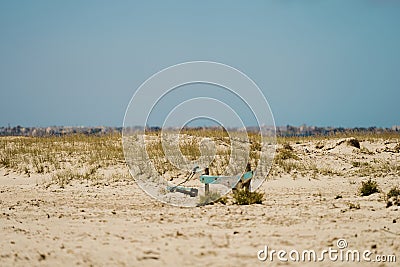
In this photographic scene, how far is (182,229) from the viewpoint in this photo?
7.83 m

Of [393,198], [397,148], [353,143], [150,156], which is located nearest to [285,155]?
[353,143]

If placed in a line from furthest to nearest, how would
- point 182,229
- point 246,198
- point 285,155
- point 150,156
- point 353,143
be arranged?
1. point 353,143
2. point 285,155
3. point 150,156
4. point 246,198
5. point 182,229

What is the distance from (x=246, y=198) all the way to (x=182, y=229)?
2.87 metres

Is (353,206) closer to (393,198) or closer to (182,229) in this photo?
(393,198)

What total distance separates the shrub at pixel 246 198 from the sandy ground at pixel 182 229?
22cm

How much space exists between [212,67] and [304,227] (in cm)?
489

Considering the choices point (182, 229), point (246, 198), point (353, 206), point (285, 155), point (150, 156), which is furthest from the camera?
point (285, 155)

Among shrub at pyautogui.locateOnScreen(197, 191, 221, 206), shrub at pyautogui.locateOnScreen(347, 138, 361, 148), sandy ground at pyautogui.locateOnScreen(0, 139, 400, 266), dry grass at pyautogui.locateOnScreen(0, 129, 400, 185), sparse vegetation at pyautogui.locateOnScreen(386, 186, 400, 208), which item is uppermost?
shrub at pyautogui.locateOnScreen(347, 138, 361, 148)

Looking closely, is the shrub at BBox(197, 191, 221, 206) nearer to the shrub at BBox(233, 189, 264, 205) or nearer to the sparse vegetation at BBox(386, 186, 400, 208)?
the shrub at BBox(233, 189, 264, 205)

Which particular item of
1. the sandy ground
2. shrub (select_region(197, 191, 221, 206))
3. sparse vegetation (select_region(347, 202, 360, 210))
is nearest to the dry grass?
the sandy ground

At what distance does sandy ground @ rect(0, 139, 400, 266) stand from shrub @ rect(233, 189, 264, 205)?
0.22 metres

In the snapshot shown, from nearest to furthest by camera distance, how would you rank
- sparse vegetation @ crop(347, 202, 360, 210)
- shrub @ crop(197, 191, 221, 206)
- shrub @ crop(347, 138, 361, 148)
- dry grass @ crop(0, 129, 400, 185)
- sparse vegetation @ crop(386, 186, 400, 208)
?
1. sparse vegetation @ crop(347, 202, 360, 210)
2. sparse vegetation @ crop(386, 186, 400, 208)
3. shrub @ crop(197, 191, 221, 206)
4. dry grass @ crop(0, 129, 400, 185)
5. shrub @ crop(347, 138, 361, 148)

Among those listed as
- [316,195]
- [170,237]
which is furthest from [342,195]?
[170,237]

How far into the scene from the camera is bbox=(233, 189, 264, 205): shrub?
10.4 metres
